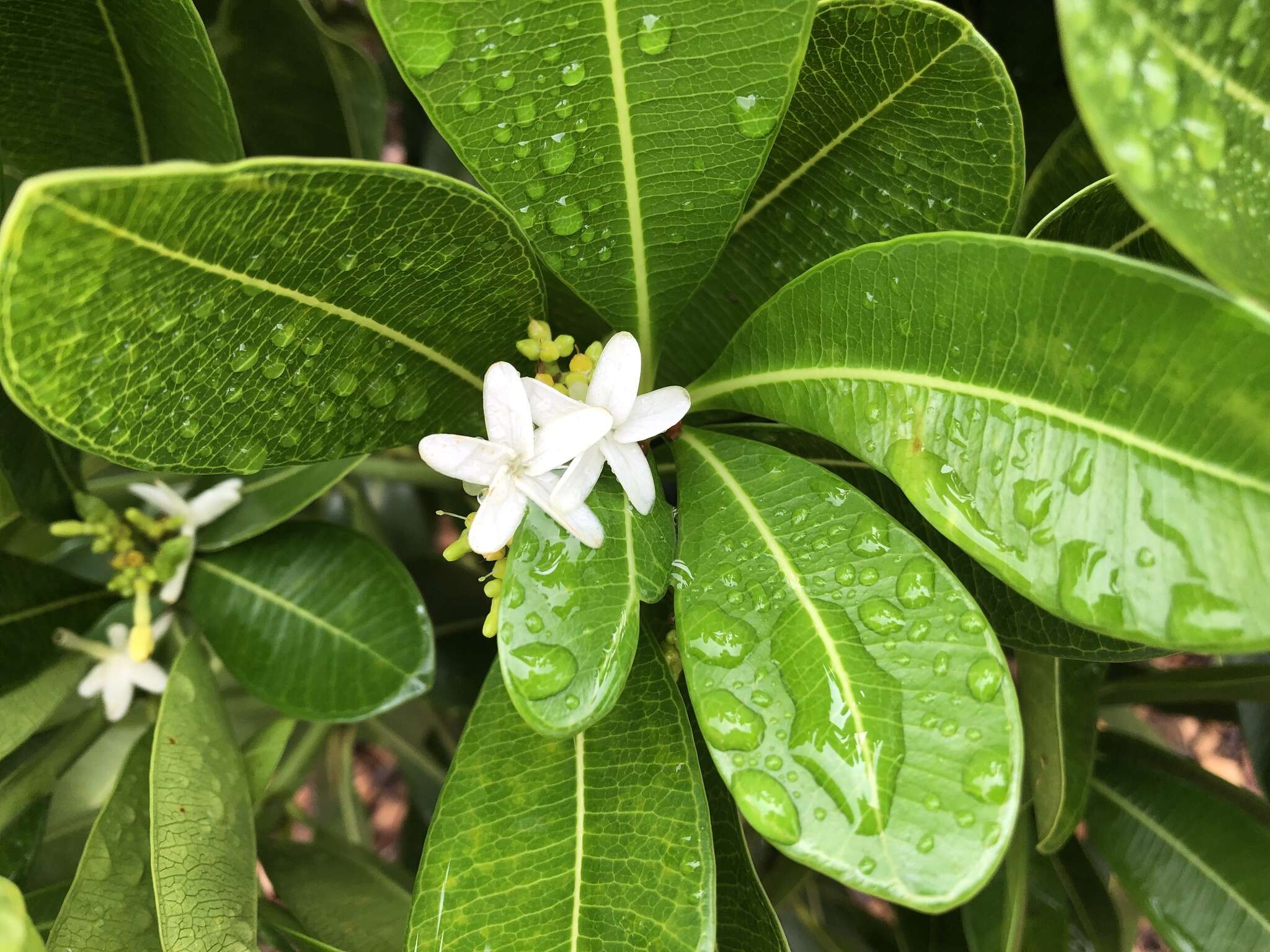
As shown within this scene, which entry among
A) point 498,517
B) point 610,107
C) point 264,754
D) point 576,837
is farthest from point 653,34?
point 264,754

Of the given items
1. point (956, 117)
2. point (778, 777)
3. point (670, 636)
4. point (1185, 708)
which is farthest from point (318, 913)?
point (1185, 708)

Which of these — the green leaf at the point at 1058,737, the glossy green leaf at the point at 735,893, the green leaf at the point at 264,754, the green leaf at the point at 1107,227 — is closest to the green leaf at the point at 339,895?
the green leaf at the point at 264,754

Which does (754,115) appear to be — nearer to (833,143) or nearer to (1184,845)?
(833,143)

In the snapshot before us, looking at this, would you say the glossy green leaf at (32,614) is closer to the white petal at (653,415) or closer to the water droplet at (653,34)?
the white petal at (653,415)

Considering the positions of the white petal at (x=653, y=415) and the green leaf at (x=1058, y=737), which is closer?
the white petal at (x=653, y=415)

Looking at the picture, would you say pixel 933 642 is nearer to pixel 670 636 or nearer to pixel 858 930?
pixel 670 636
